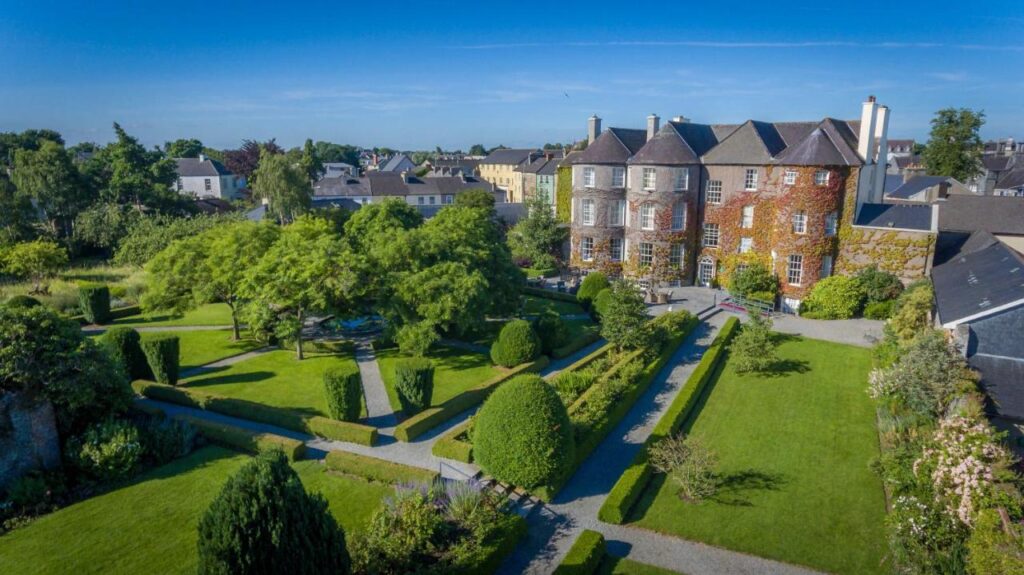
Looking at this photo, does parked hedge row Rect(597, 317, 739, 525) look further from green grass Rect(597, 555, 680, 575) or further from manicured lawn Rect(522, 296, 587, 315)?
manicured lawn Rect(522, 296, 587, 315)

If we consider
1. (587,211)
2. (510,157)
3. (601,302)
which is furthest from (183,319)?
(510,157)

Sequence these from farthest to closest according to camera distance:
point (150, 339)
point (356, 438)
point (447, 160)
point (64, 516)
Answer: point (447, 160), point (150, 339), point (356, 438), point (64, 516)

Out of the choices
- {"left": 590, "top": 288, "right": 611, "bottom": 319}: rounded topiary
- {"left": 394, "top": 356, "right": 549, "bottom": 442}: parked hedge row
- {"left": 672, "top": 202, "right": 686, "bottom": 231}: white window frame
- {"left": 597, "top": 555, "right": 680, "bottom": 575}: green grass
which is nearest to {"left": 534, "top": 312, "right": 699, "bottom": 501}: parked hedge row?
{"left": 597, "top": 555, "right": 680, "bottom": 575}: green grass

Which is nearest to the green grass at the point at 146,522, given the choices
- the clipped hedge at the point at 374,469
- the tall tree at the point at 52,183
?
the clipped hedge at the point at 374,469

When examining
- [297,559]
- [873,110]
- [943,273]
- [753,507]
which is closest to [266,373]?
[297,559]

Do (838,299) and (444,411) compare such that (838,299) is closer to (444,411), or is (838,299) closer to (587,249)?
(587,249)

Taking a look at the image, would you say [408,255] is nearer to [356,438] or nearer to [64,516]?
[356,438]
